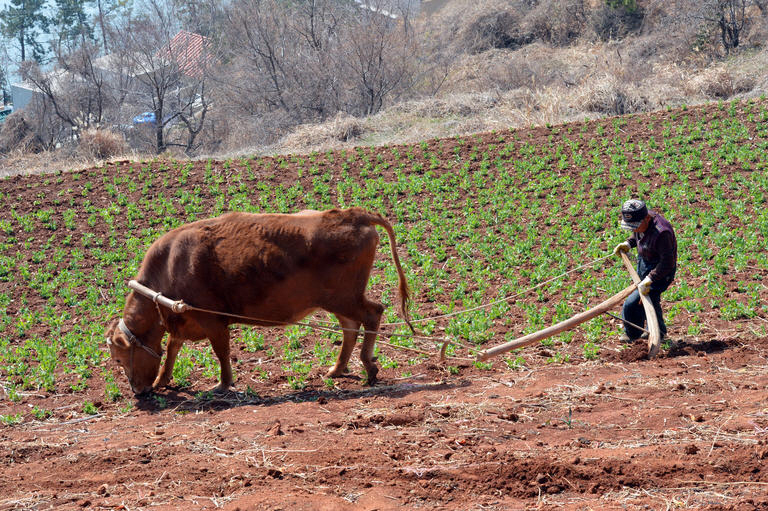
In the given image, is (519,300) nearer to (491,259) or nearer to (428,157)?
(491,259)

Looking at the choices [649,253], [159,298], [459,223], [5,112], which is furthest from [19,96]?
[649,253]

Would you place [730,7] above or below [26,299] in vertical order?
above

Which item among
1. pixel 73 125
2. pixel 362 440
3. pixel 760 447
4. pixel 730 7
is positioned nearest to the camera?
pixel 760 447

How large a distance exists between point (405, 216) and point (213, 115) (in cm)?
2621

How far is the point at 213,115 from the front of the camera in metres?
39.9

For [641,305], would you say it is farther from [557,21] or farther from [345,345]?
[557,21]

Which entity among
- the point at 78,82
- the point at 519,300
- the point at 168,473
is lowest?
the point at 519,300

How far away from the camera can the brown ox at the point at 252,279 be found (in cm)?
845

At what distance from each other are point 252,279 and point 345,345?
1296mm

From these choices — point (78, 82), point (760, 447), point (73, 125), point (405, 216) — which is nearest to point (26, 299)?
point (405, 216)

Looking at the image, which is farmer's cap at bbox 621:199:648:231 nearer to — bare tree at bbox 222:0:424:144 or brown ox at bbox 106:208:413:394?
brown ox at bbox 106:208:413:394

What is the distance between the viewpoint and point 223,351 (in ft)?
28.5

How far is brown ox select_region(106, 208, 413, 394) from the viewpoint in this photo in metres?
8.45

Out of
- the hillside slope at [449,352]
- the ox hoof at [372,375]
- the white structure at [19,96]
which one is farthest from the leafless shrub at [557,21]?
the ox hoof at [372,375]
